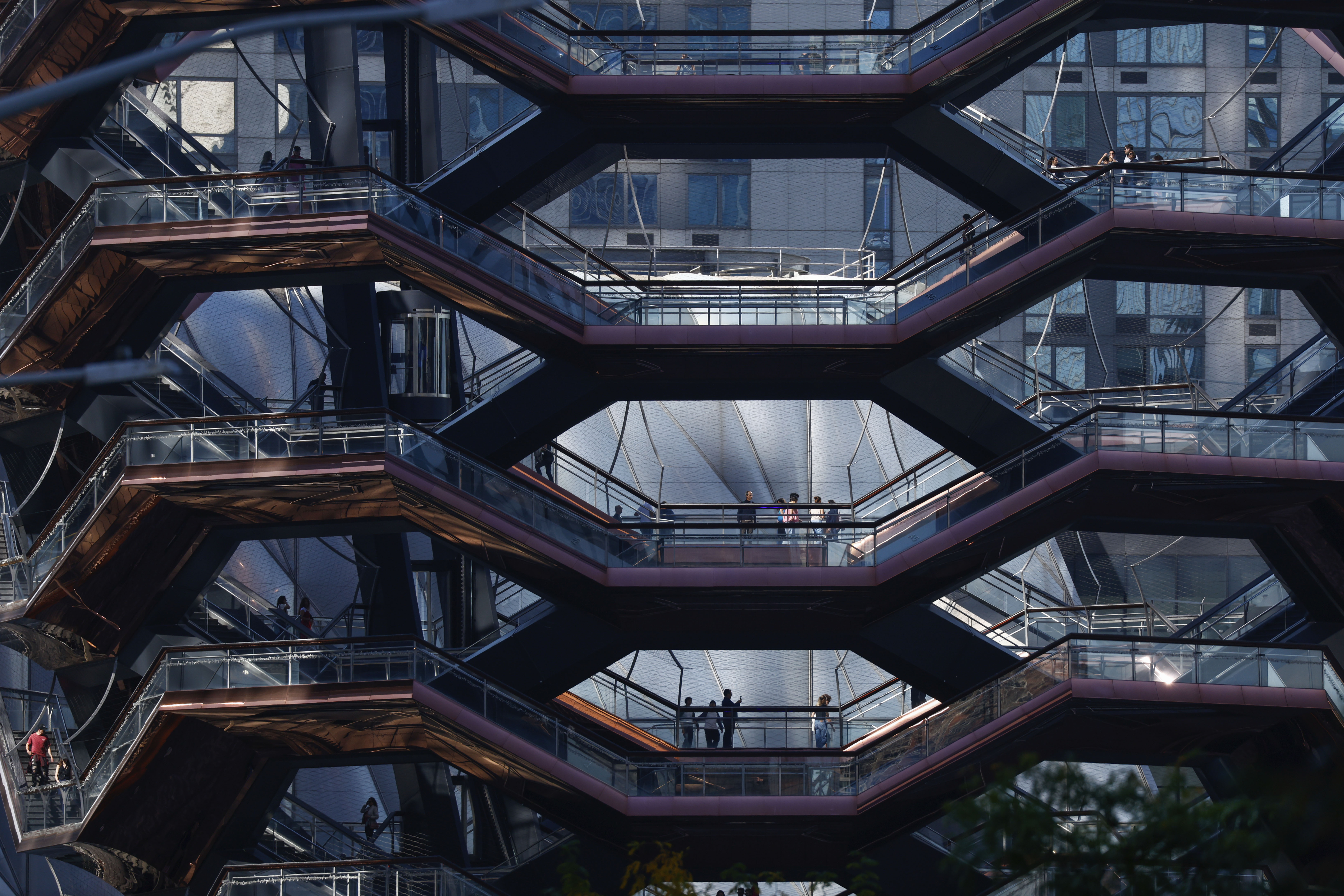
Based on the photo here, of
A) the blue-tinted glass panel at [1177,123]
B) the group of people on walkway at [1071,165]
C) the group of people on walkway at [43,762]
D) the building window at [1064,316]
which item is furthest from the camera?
the blue-tinted glass panel at [1177,123]

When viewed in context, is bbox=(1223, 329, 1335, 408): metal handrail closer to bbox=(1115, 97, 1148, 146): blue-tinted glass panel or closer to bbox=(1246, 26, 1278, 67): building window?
bbox=(1115, 97, 1148, 146): blue-tinted glass panel

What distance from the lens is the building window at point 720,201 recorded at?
45.1 m

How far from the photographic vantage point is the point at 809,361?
27.5 meters

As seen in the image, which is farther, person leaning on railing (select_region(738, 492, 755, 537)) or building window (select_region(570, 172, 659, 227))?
building window (select_region(570, 172, 659, 227))

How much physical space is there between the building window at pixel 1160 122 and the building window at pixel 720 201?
400 inches

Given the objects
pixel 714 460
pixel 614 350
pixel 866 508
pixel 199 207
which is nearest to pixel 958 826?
pixel 866 508

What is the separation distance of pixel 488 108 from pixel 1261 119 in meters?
20.9

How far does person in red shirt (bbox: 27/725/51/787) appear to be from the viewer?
87.0 ft

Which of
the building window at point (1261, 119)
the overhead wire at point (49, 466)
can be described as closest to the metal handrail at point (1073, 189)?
the overhead wire at point (49, 466)

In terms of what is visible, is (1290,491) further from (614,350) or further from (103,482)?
(103,482)

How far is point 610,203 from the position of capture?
43.9m

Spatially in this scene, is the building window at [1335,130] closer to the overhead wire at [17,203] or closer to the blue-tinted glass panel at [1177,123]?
the blue-tinted glass panel at [1177,123]

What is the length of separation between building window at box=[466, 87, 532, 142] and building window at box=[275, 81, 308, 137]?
4.36 metres

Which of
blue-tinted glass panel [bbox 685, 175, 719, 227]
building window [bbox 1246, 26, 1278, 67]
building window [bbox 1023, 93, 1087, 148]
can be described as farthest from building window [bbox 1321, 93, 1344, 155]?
blue-tinted glass panel [bbox 685, 175, 719, 227]
